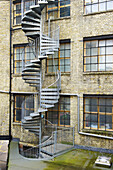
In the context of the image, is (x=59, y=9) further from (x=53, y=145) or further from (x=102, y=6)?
(x=53, y=145)

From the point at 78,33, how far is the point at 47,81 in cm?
273

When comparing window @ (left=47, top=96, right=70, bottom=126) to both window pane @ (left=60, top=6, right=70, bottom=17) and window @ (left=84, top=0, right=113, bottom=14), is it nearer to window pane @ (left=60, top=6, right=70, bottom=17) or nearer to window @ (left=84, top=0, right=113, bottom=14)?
window pane @ (left=60, top=6, right=70, bottom=17)

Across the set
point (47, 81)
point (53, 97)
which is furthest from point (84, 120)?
point (47, 81)

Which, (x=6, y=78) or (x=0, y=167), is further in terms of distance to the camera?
(x=6, y=78)

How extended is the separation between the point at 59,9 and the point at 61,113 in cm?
511

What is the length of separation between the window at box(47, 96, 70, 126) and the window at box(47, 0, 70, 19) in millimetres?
4059

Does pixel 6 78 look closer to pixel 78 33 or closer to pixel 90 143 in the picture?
pixel 78 33

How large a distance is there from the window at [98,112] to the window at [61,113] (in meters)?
0.88

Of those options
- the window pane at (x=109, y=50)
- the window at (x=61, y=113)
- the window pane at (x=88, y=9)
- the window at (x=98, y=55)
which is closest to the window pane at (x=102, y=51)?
the window at (x=98, y=55)

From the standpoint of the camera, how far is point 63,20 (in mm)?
9367

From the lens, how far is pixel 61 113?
9.44m

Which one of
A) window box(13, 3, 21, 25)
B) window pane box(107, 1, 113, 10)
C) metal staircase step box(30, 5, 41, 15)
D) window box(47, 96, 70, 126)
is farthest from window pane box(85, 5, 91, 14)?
window box(47, 96, 70, 126)

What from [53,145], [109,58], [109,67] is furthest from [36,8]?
[53,145]

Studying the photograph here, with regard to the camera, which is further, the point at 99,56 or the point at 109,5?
the point at 99,56
